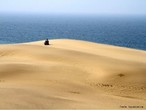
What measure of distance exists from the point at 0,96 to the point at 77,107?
111 inches

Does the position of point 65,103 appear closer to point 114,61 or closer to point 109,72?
point 109,72

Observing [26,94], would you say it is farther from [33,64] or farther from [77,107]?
[33,64]

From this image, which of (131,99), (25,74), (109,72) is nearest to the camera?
(131,99)

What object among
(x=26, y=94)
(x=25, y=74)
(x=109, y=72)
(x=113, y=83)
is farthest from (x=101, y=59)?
(x=26, y=94)

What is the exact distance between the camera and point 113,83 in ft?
54.3

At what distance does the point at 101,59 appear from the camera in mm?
21109

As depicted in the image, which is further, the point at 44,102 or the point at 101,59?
the point at 101,59

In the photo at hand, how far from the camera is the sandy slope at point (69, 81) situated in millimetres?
11367

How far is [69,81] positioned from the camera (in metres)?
16.2

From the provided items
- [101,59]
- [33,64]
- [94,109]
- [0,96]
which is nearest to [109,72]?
[101,59]

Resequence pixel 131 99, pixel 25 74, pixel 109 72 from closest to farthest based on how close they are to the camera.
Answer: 1. pixel 131 99
2. pixel 25 74
3. pixel 109 72

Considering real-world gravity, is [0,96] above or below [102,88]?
above

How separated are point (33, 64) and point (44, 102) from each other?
8069 mm

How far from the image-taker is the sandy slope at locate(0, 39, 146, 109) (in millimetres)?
11367
